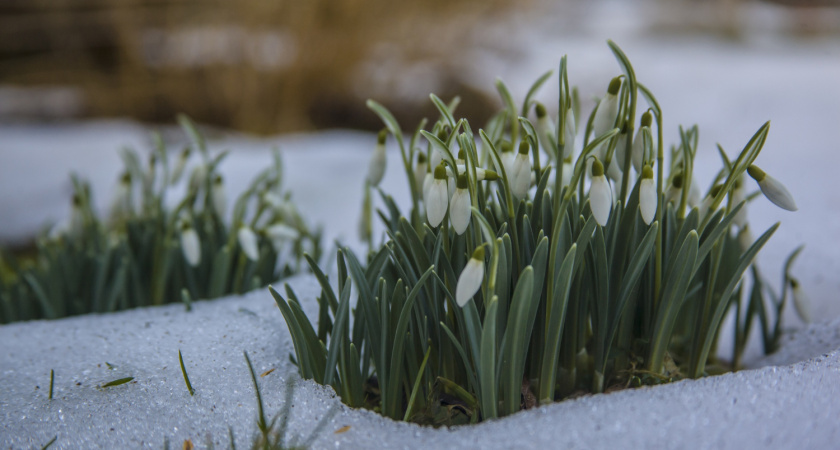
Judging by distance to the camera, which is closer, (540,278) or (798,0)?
(540,278)

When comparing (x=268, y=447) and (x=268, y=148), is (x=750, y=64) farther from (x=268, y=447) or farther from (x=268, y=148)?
(x=268, y=447)

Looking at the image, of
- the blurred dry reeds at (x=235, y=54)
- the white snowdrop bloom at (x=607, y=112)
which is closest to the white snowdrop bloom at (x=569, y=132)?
the white snowdrop bloom at (x=607, y=112)

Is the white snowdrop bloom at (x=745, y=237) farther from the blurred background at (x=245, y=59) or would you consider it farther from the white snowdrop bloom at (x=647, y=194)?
the blurred background at (x=245, y=59)

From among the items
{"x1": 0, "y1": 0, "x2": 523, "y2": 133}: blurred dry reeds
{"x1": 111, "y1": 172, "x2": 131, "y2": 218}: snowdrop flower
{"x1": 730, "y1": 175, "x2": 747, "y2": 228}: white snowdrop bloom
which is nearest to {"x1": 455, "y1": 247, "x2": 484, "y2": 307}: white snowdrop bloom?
{"x1": 730, "y1": 175, "x2": 747, "y2": 228}: white snowdrop bloom

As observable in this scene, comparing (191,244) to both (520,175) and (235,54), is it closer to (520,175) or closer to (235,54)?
(520,175)

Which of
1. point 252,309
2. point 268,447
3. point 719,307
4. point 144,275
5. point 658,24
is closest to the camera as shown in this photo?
point 268,447

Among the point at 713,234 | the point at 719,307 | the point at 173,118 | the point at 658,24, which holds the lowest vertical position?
the point at 173,118

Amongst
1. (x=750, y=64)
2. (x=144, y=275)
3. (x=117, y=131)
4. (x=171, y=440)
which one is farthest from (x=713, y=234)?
(x=750, y=64)
